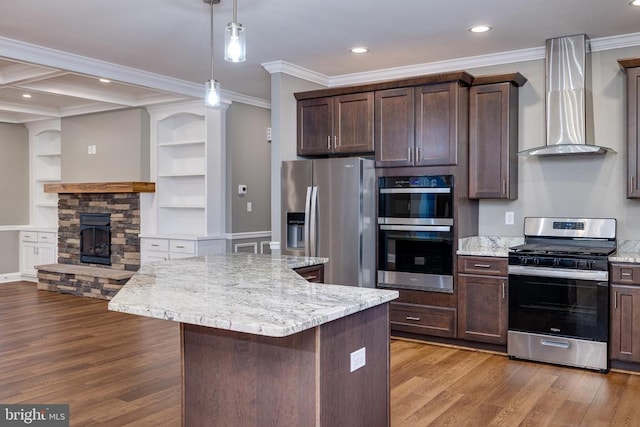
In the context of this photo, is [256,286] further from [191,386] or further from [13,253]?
[13,253]

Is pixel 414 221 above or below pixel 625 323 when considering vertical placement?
A: above

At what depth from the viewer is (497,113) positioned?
4.60m

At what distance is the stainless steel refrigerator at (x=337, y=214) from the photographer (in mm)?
4805

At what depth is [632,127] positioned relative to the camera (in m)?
4.10

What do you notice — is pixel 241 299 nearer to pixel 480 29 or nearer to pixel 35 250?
pixel 480 29

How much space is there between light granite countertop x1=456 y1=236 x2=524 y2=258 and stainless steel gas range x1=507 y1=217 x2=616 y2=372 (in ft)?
0.77

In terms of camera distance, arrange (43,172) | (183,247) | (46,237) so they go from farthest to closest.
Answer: (43,172)
(46,237)
(183,247)

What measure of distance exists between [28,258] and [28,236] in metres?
0.34

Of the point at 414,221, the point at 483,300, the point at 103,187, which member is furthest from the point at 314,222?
the point at 103,187

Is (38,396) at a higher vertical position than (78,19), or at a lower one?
lower

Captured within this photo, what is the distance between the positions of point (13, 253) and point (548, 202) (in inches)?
304

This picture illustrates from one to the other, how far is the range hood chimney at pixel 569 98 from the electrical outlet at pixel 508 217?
69 centimetres

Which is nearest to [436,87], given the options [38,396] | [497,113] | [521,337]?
[497,113]

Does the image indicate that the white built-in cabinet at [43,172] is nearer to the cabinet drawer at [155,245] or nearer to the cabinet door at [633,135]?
the cabinet drawer at [155,245]
